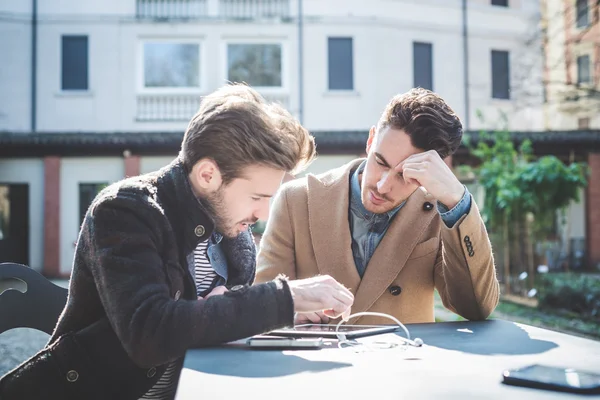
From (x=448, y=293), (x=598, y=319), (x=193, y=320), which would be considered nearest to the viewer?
(x=193, y=320)

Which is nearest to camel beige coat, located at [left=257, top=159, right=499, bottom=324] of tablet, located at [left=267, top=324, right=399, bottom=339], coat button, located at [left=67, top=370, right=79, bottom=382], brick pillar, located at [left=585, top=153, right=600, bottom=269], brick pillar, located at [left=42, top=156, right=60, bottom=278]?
tablet, located at [left=267, top=324, right=399, bottom=339]

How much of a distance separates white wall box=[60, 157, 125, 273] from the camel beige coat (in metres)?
16.0

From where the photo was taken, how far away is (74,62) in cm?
1903

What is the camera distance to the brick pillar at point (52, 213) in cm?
1825

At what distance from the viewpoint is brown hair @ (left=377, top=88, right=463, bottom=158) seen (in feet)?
9.45

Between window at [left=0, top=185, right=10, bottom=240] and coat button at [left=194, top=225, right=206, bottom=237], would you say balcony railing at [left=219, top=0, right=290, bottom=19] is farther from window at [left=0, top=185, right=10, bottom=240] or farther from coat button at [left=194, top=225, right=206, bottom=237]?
coat button at [left=194, top=225, right=206, bottom=237]

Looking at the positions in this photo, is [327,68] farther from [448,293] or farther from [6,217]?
[448,293]

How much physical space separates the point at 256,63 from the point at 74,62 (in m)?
4.92

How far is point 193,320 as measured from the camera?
71.2 inches

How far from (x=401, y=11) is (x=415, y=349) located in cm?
1872

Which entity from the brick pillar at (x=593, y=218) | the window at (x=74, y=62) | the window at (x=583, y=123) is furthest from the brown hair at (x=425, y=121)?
the window at (x=583, y=123)

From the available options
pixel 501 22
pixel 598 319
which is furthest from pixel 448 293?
pixel 501 22

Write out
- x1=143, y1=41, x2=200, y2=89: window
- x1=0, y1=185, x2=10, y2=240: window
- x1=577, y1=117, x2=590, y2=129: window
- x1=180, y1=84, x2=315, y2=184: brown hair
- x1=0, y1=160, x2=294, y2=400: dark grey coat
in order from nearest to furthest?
x1=0, y1=160, x2=294, y2=400: dark grey coat
x1=180, y1=84, x2=315, y2=184: brown hair
x1=0, y1=185, x2=10, y2=240: window
x1=143, y1=41, x2=200, y2=89: window
x1=577, y1=117, x2=590, y2=129: window

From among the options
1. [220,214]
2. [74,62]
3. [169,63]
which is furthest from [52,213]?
[220,214]
